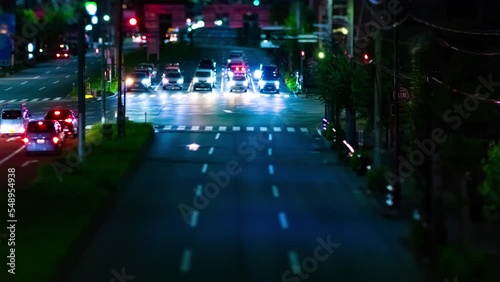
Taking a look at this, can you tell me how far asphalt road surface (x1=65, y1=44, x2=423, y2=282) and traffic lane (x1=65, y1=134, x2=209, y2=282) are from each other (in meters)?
0.03

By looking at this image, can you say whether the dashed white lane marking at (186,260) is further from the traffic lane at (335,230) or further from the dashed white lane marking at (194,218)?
the dashed white lane marking at (194,218)

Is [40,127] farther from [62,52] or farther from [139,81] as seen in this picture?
[62,52]

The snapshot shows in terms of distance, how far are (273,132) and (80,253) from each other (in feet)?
108

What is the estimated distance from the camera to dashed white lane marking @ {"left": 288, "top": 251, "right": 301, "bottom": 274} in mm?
18078

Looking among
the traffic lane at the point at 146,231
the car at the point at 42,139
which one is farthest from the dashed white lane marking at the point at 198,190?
the car at the point at 42,139

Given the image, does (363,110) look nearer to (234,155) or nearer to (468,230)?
(234,155)

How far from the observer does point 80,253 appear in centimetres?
1902

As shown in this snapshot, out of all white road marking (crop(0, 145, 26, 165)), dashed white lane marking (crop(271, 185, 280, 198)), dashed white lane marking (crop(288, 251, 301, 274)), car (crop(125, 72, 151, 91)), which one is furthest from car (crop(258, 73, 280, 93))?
dashed white lane marking (crop(288, 251, 301, 274))

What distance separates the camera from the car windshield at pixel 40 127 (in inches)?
1533

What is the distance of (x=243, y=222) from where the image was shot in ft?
79.0

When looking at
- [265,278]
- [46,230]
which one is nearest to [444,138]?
[265,278]

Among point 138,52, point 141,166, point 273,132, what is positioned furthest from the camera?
point 138,52

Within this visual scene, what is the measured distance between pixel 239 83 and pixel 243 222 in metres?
57.8

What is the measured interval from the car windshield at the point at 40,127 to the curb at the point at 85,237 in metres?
7.63
